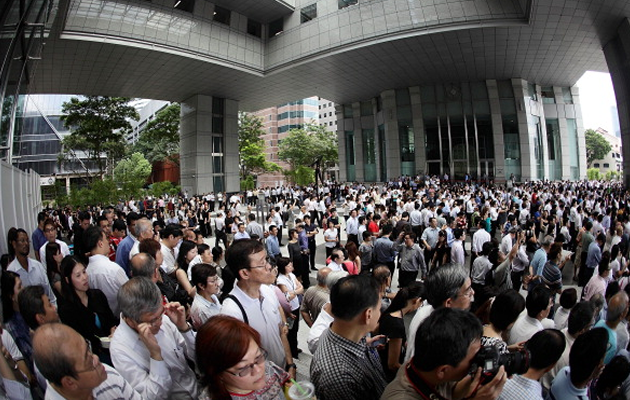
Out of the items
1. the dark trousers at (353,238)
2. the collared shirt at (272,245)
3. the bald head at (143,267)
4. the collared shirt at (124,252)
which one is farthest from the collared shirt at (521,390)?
the dark trousers at (353,238)

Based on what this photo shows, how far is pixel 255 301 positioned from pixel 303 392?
1093mm

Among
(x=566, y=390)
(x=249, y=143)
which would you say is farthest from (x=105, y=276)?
(x=249, y=143)

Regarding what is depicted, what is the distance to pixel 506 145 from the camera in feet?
102

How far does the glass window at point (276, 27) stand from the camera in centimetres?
2606

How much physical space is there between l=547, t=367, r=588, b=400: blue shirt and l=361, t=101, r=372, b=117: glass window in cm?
3675

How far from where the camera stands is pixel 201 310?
3055mm

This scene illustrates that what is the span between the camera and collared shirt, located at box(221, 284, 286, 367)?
2574 mm

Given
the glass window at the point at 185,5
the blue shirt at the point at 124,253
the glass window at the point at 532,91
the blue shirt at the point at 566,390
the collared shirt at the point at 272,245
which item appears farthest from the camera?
the glass window at the point at 532,91

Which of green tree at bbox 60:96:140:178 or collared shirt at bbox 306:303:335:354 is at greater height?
green tree at bbox 60:96:140:178

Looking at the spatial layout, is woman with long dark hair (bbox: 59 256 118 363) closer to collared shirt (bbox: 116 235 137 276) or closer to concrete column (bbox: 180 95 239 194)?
collared shirt (bbox: 116 235 137 276)

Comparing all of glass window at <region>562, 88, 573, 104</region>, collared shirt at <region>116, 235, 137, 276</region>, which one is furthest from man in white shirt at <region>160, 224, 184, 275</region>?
glass window at <region>562, 88, 573, 104</region>

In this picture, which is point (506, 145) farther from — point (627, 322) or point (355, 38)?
point (627, 322)

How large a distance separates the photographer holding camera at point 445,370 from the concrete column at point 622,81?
2326 cm

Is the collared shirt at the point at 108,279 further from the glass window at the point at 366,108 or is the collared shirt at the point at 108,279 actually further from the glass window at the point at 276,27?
the glass window at the point at 366,108
